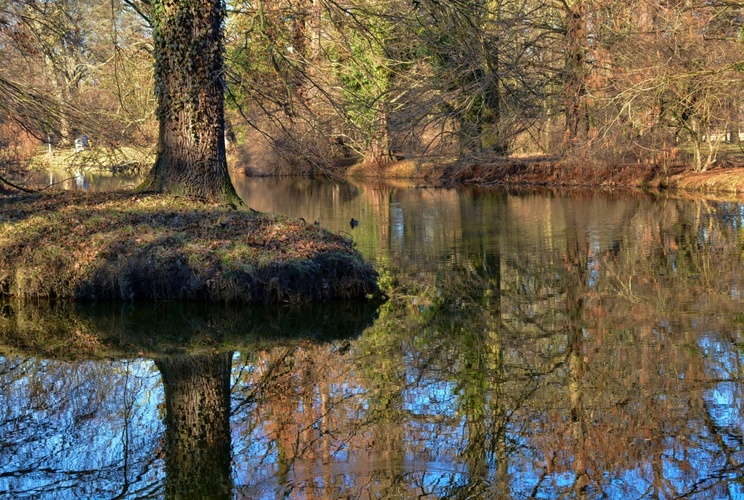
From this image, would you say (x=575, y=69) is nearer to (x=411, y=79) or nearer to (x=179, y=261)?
(x=411, y=79)

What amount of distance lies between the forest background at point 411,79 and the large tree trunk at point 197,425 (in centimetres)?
513

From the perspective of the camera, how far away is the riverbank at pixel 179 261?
970 cm

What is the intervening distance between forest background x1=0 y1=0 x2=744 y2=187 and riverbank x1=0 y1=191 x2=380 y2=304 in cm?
220

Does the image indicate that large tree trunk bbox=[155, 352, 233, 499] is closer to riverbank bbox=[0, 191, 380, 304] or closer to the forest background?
riverbank bbox=[0, 191, 380, 304]

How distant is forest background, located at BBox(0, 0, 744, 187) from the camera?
40.5ft

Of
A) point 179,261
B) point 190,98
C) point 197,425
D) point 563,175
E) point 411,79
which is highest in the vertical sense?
point 411,79

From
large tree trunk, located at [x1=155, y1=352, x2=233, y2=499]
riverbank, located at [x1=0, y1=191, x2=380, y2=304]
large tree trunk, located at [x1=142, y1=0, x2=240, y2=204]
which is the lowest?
large tree trunk, located at [x1=155, y1=352, x2=233, y2=499]

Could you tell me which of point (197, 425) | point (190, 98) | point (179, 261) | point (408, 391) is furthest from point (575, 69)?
point (197, 425)

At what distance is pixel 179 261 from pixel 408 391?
13.9ft

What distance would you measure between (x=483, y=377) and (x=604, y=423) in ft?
4.52

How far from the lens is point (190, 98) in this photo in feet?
40.2

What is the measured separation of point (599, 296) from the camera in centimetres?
998

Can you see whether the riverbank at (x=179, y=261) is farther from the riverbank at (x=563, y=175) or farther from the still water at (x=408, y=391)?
the riverbank at (x=563, y=175)

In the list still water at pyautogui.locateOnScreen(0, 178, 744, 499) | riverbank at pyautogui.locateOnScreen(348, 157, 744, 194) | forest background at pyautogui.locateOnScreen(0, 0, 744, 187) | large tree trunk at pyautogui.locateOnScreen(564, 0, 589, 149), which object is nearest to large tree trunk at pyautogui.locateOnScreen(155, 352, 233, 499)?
still water at pyautogui.locateOnScreen(0, 178, 744, 499)
